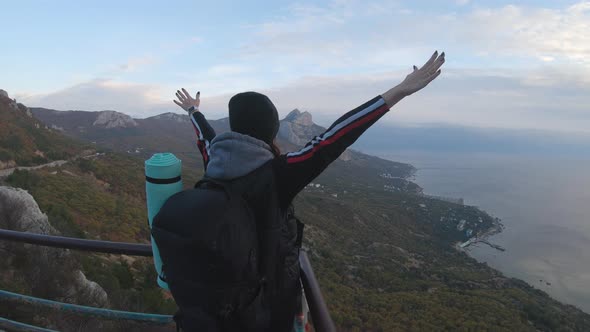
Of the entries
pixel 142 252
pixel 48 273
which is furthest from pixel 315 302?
pixel 48 273

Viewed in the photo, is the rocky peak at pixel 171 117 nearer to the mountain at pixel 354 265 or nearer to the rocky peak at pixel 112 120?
the rocky peak at pixel 112 120

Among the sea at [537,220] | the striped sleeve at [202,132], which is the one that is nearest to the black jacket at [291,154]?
the striped sleeve at [202,132]

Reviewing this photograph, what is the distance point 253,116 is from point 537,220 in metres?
103

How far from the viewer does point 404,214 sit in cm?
6762

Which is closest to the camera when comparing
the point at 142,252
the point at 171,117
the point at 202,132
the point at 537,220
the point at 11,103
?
the point at 142,252

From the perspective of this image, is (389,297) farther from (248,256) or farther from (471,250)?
(471,250)

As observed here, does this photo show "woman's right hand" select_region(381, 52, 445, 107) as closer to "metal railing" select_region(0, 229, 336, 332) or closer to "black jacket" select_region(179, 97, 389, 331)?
"black jacket" select_region(179, 97, 389, 331)

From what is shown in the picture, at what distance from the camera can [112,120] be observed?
9344cm

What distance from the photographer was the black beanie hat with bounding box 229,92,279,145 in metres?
1.49

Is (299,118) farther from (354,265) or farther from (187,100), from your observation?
(187,100)

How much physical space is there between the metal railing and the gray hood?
0.53 m

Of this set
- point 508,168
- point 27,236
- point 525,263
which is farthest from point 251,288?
point 508,168

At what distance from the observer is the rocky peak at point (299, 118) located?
519ft

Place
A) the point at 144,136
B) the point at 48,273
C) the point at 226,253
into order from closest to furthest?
the point at 226,253 → the point at 48,273 → the point at 144,136
